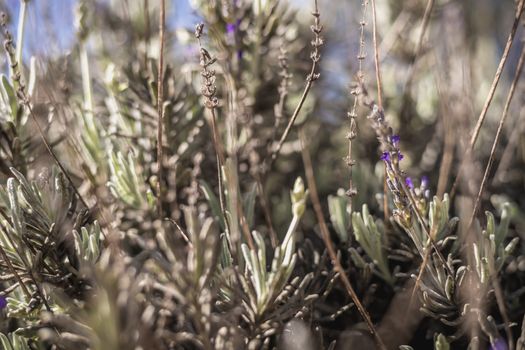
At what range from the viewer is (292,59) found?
1.41 metres

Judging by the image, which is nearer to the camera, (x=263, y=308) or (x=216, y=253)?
(x=216, y=253)

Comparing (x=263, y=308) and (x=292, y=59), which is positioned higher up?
(x=292, y=59)

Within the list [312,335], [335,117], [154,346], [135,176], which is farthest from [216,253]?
[335,117]

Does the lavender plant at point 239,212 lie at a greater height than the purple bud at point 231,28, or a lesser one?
lesser

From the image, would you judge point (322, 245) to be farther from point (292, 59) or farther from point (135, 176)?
point (292, 59)

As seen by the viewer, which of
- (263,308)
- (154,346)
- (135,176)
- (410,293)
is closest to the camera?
(154,346)

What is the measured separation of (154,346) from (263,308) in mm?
202

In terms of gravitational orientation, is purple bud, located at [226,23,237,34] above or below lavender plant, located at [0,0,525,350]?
above

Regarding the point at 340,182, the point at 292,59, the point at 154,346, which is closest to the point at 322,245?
the point at 340,182

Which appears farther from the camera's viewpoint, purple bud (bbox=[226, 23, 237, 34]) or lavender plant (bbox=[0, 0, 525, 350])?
purple bud (bbox=[226, 23, 237, 34])

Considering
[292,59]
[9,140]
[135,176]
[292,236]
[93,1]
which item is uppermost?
[93,1]

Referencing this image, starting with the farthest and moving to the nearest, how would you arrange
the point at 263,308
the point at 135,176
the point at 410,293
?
the point at 135,176, the point at 410,293, the point at 263,308

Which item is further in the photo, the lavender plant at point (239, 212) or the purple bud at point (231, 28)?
the purple bud at point (231, 28)

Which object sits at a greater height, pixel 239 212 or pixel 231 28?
pixel 231 28
